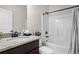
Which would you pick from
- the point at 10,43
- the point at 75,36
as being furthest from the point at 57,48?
the point at 10,43

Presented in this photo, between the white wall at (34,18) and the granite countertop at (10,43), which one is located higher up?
the white wall at (34,18)

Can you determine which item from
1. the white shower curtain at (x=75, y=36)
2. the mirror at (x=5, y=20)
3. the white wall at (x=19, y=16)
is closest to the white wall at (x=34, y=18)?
the white wall at (x=19, y=16)

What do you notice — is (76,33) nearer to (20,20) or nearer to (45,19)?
(45,19)

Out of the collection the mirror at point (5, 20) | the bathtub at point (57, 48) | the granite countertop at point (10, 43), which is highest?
the mirror at point (5, 20)

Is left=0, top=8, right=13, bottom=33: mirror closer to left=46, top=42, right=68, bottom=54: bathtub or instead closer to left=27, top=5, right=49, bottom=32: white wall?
left=27, top=5, right=49, bottom=32: white wall

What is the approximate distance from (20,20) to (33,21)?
0.48m

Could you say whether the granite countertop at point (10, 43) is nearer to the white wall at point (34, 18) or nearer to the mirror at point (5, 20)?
the mirror at point (5, 20)

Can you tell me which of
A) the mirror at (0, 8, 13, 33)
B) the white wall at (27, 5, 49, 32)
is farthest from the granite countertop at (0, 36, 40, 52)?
the white wall at (27, 5, 49, 32)

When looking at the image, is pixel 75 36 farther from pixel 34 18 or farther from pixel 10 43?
pixel 10 43

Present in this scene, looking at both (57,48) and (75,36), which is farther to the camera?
(57,48)

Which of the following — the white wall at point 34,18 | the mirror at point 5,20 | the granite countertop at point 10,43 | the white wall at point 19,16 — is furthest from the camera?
the white wall at point 34,18

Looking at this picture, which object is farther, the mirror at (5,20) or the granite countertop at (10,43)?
the mirror at (5,20)

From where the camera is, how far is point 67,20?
244cm

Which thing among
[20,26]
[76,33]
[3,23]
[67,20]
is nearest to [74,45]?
[76,33]
